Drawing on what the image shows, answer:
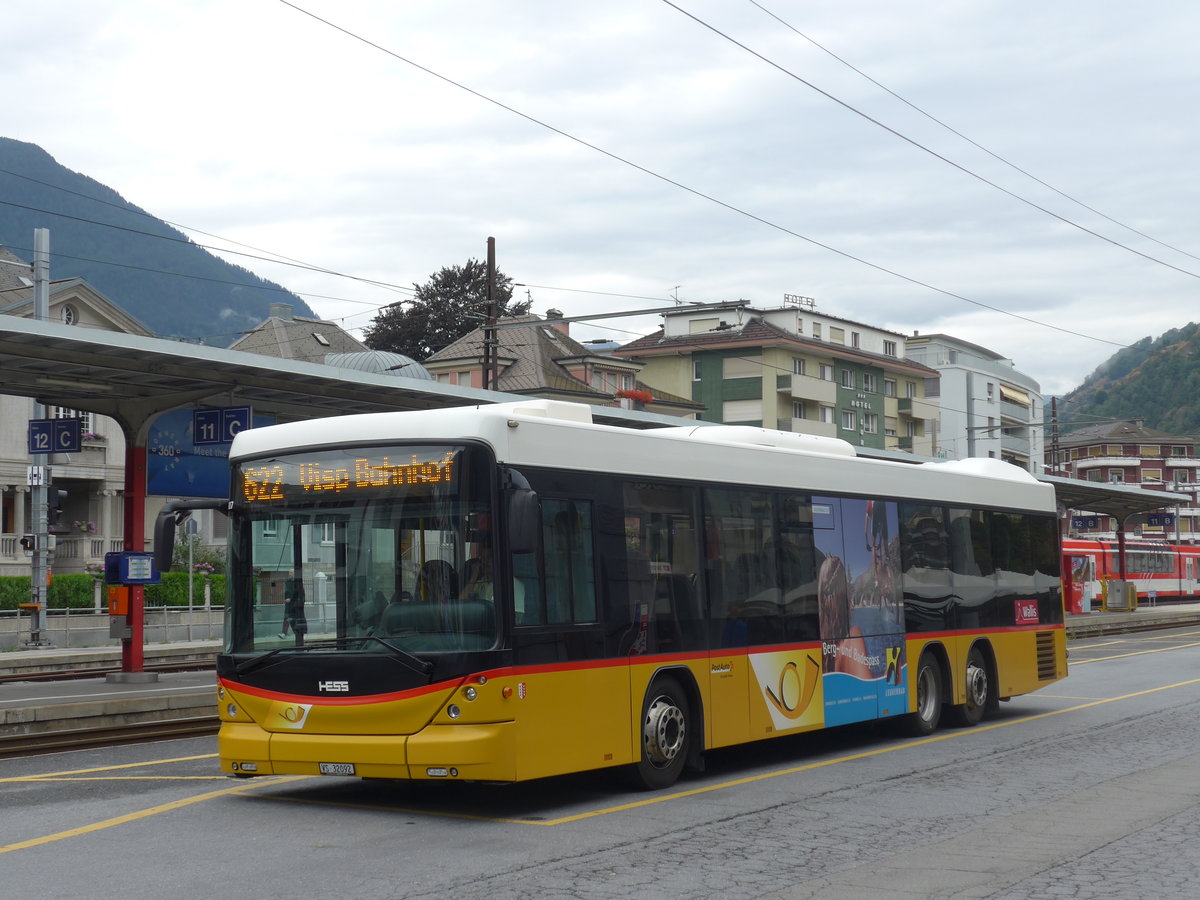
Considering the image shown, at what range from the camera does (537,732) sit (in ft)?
32.0

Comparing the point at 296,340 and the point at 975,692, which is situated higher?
the point at 296,340

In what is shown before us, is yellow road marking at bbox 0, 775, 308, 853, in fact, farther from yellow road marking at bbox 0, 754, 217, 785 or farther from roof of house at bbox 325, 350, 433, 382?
roof of house at bbox 325, 350, 433, 382

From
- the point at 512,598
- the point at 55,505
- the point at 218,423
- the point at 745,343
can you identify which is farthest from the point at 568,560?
the point at 745,343

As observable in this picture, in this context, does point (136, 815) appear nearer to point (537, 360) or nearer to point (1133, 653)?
point (1133, 653)

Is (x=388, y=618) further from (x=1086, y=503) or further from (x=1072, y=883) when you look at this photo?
(x=1086, y=503)

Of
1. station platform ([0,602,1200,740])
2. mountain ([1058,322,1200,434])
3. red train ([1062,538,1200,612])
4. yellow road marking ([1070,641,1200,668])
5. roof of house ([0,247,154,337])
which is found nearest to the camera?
station platform ([0,602,1200,740])

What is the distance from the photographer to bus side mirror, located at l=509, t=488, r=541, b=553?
30.9 feet

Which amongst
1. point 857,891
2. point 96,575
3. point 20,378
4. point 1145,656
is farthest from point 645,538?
point 96,575

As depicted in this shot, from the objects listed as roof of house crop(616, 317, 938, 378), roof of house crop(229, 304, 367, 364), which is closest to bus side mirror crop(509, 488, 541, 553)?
roof of house crop(229, 304, 367, 364)

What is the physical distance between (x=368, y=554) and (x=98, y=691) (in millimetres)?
13135

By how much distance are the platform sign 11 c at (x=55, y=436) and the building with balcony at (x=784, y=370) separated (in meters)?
56.4

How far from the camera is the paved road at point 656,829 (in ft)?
25.2

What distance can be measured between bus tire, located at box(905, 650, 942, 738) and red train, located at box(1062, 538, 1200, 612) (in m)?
41.3

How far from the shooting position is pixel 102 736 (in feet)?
49.9
